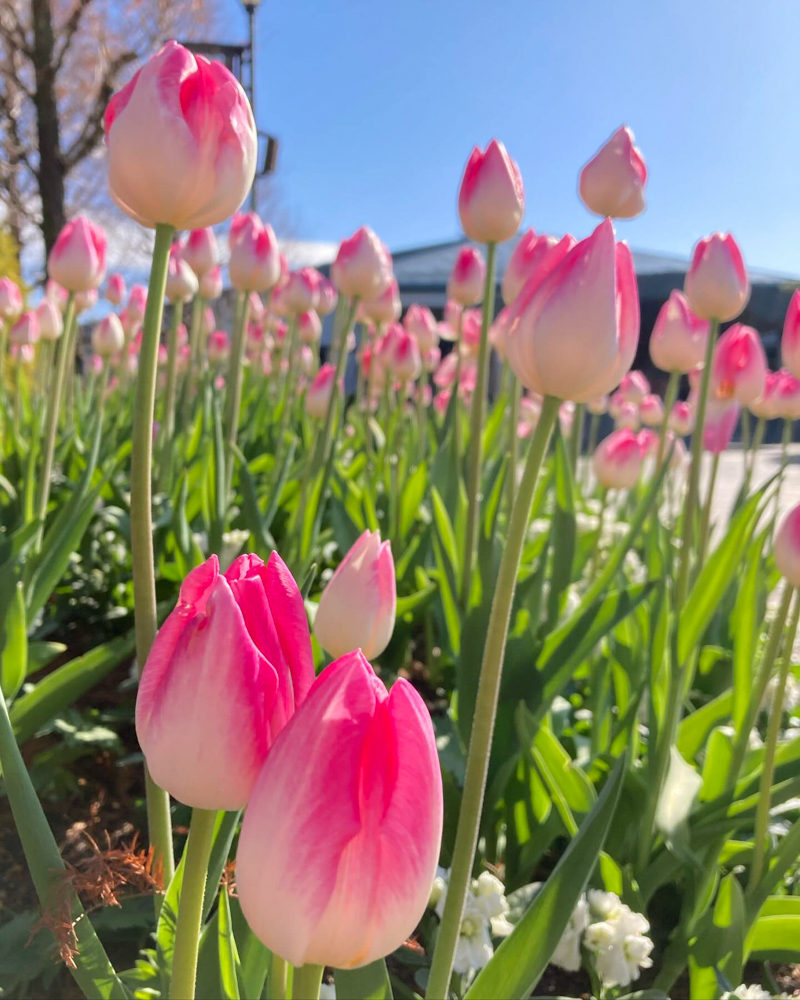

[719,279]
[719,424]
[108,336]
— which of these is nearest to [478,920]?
[719,279]

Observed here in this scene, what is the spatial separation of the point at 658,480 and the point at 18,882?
3.85 feet

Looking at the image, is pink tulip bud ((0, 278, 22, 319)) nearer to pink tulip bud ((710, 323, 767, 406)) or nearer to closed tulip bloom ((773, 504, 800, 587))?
pink tulip bud ((710, 323, 767, 406))

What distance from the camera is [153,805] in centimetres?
59

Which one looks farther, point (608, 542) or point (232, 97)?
point (608, 542)

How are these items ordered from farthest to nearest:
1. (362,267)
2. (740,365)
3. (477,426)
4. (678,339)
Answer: (362,267), (740,365), (678,339), (477,426)

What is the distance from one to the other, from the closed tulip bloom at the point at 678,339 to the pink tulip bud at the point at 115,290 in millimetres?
2532

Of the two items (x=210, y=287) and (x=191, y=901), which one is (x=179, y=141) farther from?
(x=210, y=287)

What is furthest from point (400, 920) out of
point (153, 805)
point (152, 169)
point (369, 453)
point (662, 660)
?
point (369, 453)

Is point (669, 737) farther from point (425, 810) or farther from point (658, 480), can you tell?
point (425, 810)

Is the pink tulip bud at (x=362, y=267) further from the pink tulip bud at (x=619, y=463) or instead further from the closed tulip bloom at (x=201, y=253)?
the pink tulip bud at (x=619, y=463)

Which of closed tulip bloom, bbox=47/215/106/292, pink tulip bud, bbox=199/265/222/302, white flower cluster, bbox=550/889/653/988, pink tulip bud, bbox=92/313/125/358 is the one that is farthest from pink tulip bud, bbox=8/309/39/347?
white flower cluster, bbox=550/889/653/988

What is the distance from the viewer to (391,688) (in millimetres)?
339

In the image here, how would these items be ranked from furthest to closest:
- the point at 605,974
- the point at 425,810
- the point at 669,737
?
the point at 669,737 → the point at 605,974 → the point at 425,810

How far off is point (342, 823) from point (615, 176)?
97 cm
